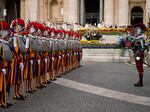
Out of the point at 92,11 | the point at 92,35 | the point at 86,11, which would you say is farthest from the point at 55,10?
the point at 92,35

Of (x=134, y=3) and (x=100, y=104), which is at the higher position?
(x=134, y=3)

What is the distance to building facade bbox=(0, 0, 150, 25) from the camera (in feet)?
194

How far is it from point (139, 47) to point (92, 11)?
161 feet

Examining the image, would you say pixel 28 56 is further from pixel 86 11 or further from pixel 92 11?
pixel 92 11

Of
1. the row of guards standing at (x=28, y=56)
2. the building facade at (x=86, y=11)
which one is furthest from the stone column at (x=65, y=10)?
the row of guards standing at (x=28, y=56)

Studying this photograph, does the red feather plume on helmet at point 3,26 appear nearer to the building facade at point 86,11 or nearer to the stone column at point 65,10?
the building facade at point 86,11

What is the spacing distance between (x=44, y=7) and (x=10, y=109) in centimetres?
5244

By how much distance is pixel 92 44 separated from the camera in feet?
133

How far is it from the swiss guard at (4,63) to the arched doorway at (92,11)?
5255 cm

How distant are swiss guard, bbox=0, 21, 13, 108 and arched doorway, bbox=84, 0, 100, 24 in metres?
52.6

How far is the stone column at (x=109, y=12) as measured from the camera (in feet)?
194

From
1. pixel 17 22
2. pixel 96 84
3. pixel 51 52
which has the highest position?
pixel 17 22

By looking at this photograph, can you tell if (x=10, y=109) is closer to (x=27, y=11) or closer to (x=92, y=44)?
(x=92, y=44)

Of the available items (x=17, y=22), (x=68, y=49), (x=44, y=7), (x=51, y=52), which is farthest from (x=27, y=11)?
(x=17, y=22)
